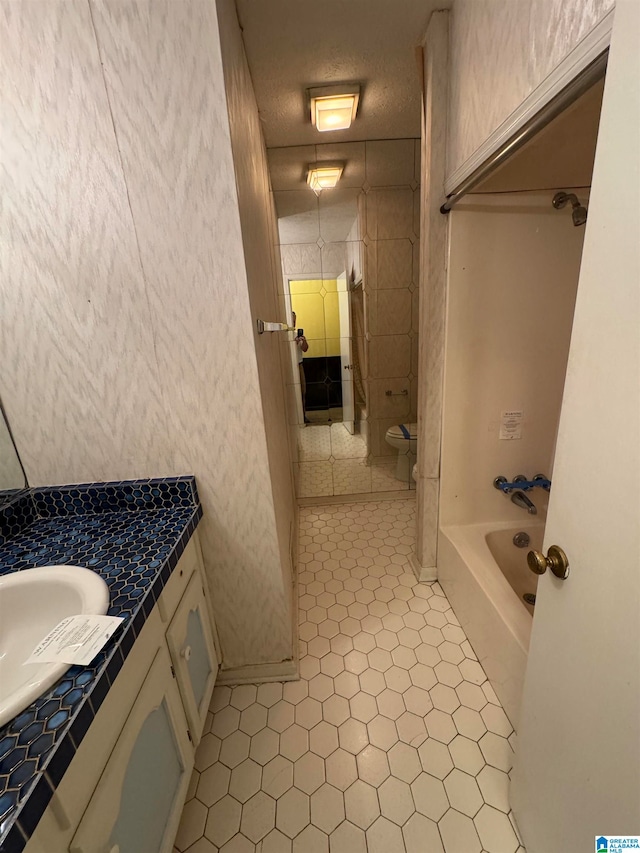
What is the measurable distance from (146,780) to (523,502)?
1.72 m

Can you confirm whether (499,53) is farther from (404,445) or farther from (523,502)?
(404,445)

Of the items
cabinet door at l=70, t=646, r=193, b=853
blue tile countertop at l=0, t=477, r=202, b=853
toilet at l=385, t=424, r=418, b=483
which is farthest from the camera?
toilet at l=385, t=424, r=418, b=483

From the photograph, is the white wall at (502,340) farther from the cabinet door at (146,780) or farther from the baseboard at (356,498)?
the cabinet door at (146,780)

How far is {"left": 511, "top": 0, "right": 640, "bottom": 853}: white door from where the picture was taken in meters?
0.53

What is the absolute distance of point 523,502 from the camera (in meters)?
1.69

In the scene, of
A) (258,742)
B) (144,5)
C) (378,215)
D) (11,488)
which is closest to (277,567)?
(258,742)

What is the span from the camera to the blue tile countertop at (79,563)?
0.47m

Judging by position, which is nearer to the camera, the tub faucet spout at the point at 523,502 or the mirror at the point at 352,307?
the tub faucet spout at the point at 523,502

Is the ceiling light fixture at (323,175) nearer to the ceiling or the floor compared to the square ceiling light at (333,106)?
nearer to the floor

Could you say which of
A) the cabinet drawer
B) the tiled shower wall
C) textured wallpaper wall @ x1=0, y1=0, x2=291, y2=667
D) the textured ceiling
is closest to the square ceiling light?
the textured ceiling

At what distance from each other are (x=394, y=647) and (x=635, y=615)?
119 cm

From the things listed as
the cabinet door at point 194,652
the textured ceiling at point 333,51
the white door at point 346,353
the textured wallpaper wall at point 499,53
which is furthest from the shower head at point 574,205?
the cabinet door at point 194,652

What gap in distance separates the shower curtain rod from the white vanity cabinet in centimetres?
149

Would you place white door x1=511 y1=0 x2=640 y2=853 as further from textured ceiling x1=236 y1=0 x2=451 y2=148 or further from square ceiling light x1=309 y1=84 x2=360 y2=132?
square ceiling light x1=309 y1=84 x2=360 y2=132
